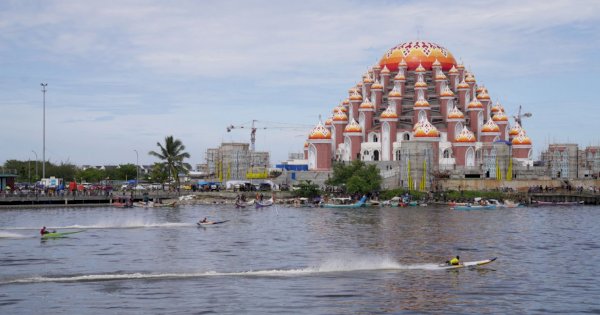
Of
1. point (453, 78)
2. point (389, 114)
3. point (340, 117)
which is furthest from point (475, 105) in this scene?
point (340, 117)

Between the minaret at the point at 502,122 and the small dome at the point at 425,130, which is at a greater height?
the minaret at the point at 502,122

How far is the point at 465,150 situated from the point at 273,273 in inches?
3082

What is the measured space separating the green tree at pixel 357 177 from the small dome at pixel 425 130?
815 cm

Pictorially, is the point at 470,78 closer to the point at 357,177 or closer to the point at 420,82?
the point at 420,82

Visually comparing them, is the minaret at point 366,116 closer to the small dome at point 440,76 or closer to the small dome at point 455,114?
the small dome at point 440,76

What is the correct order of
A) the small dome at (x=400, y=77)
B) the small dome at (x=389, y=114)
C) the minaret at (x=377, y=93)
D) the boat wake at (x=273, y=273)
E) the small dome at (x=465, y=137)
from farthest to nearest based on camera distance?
the minaret at (x=377, y=93) < the small dome at (x=400, y=77) < the small dome at (x=389, y=114) < the small dome at (x=465, y=137) < the boat wake at (x=273, y=273)

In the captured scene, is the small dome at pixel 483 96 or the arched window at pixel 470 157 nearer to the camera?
the arched window at pixel 470 157

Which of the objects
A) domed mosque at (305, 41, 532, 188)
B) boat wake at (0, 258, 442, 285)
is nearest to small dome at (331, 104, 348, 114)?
domed mosque at (305, 41, 532, 188)

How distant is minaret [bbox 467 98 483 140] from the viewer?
125 m

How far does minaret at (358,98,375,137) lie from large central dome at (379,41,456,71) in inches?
395

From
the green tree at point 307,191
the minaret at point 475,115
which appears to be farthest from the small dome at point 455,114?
the green tree at point 307,191

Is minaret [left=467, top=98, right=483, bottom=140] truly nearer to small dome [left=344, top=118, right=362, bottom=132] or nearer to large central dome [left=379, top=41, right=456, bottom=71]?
large central dome [left=379, top=41, right=456, bottom=71]

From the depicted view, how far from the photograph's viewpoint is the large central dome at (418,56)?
134 m

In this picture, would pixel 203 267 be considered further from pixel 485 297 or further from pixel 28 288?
pixel 485 297
